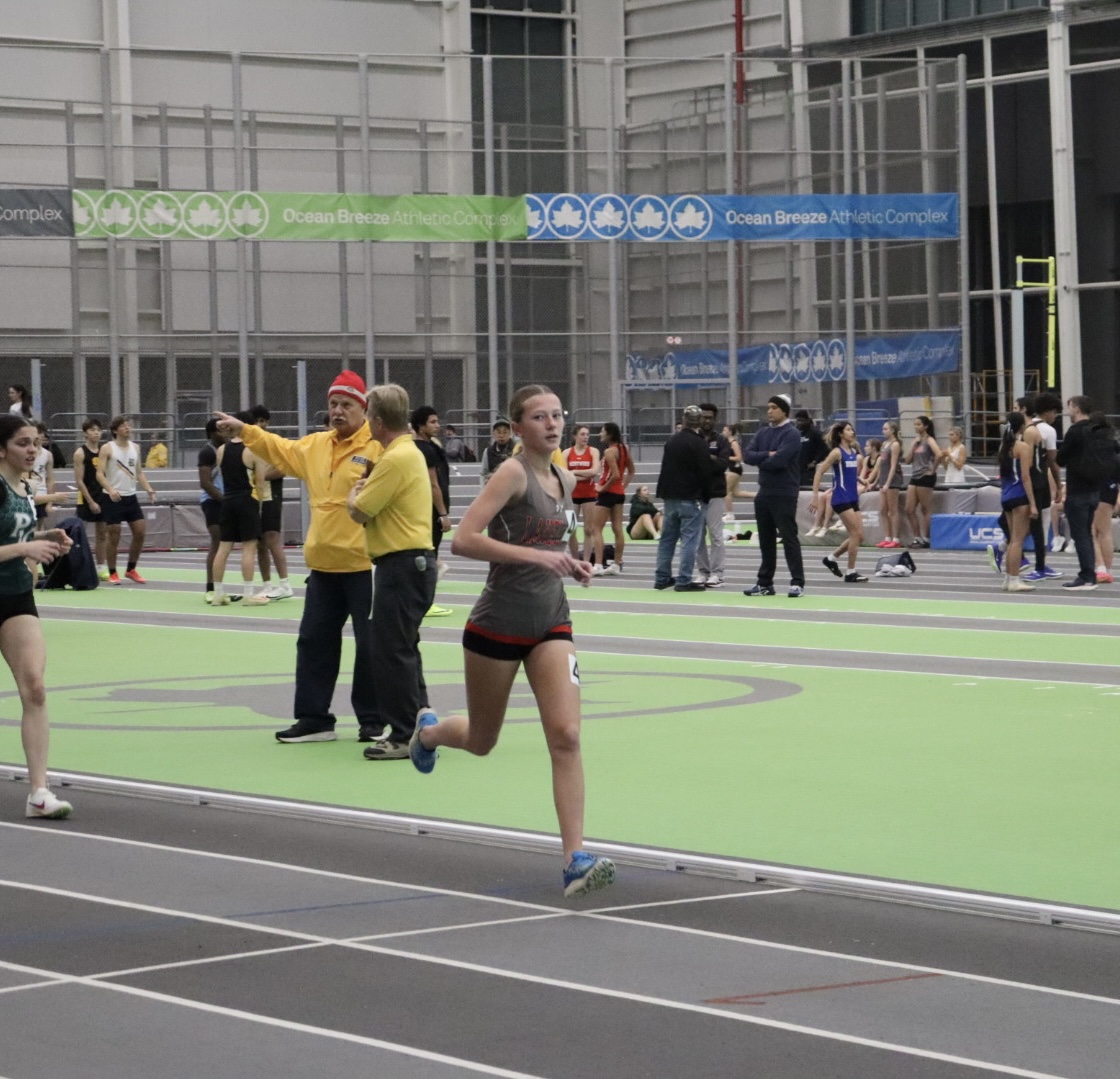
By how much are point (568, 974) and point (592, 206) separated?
35.7m

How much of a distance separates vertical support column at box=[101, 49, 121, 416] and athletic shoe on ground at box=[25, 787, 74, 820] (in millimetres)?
31269

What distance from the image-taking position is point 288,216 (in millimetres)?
38844

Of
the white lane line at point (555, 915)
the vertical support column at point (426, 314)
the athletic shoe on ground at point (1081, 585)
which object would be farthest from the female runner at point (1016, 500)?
the vertical support column at point (426, 314)

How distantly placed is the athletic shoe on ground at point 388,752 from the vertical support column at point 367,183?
30.1 meters

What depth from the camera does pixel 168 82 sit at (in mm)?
43500

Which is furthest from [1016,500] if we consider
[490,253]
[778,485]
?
[490,253]

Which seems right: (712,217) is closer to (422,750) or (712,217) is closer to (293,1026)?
(422,750)

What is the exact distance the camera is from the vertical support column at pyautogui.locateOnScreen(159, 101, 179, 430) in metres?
40.6

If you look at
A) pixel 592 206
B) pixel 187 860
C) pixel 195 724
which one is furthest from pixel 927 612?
pixel 592 206

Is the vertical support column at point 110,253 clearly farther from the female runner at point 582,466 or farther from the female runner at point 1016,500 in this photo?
the female runner at point 1016,500

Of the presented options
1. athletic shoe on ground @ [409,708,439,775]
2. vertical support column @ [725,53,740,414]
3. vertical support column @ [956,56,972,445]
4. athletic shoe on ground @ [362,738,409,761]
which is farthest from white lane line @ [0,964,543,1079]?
vertical support column @ [956,56,972,445]

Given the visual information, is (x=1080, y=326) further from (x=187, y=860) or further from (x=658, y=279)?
(x=187, y=860)

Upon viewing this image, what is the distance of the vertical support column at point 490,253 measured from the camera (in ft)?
138

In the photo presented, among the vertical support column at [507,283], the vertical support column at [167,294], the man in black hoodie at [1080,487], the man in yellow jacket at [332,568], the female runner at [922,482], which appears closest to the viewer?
the man in yellow jacket at [332,568]
